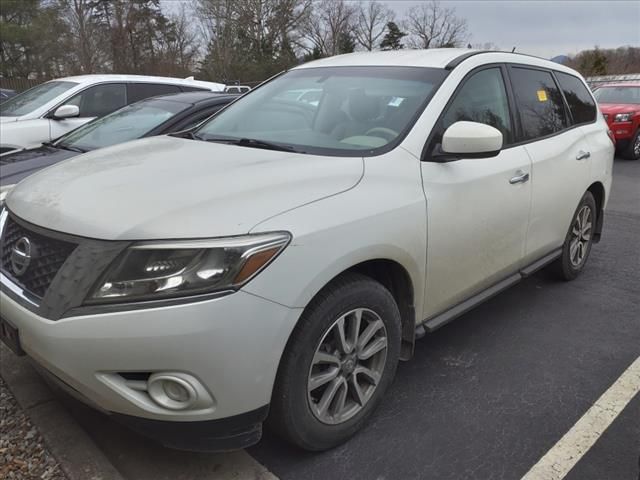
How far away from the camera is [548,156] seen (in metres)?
3.52

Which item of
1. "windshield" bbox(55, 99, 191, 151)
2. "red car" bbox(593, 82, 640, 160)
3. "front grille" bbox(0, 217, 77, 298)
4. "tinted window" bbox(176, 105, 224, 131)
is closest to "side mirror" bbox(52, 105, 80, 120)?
"windshield" bbox(55, 99, 191, 151)

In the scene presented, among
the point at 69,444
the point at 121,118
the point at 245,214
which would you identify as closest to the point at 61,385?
the point at 69,444

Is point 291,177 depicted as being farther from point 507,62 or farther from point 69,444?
point 507,62

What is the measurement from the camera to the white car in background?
20.2ft

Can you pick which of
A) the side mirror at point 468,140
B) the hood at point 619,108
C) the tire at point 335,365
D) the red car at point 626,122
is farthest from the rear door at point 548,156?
the hood at point 619,108

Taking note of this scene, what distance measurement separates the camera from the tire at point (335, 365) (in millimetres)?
2061

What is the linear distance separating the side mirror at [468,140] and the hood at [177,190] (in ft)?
1.51

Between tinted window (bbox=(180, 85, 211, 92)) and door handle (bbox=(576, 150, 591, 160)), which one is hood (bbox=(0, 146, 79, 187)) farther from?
door handle (bbox=(576, 150, 591, 160))

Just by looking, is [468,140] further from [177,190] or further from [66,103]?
[66,103]

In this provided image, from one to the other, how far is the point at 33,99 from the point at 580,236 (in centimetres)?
656

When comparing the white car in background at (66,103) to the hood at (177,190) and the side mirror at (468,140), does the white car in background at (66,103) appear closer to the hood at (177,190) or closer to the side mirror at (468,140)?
the hood at (177,190)

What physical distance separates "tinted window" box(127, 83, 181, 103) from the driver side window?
543 cm

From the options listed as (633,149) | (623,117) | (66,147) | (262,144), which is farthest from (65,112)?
(633,149)

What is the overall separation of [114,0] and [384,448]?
33925mm
